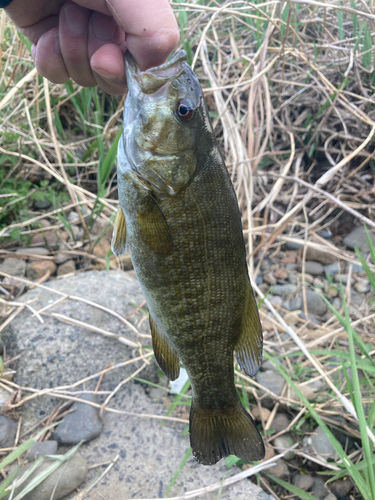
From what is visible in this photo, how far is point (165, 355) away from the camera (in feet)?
4.53

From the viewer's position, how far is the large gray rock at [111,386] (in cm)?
179

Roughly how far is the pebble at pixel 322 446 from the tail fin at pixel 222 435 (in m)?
0.88

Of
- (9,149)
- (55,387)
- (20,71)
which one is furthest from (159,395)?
(20,71)

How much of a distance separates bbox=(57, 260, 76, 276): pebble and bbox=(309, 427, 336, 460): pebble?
1900mm

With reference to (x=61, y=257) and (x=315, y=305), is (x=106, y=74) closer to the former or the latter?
(x=61, y=257)

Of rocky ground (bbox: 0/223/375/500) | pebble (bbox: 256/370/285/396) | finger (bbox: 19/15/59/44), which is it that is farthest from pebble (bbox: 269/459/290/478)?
finger (bbox: 19/15/59/44)

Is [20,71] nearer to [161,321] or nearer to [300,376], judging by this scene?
[161,321]

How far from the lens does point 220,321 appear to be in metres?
1.29

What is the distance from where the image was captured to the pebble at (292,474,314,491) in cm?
191

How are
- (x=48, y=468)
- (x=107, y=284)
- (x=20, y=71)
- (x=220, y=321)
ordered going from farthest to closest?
(x=20, y=71), (x=107, y=284), (x=48, y=468), (x=220, y=321)

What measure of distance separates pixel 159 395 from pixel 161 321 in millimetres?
1091

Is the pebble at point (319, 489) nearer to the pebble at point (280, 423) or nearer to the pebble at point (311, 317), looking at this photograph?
the pebble at point (280, 423)

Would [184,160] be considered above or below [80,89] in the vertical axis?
above

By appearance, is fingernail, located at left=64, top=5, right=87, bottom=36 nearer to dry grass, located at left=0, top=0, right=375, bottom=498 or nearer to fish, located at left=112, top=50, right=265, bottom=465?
fish, located at left=112, top=50, right=265, bottom=465
